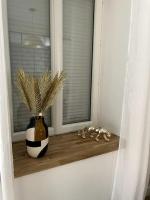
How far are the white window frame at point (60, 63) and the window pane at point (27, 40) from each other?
0.05 meters

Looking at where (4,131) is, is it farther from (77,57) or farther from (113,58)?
(113,58)

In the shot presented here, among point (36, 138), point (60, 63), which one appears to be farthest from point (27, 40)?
point (36, 138)

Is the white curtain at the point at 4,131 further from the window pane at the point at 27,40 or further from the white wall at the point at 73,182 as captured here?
the window pane at the point at 27,40

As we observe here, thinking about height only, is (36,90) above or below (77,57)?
below

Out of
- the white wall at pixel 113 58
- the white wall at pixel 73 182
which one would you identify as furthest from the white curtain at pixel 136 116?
the white wall at pixel 113 58

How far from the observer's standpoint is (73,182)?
1.28 metres

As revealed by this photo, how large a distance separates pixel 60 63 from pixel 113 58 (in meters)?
0.44

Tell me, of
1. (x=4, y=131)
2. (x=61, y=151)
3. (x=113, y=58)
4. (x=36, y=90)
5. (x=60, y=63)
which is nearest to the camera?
(x=4, y=131)

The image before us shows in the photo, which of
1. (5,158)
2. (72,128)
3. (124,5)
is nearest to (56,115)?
(72,128)

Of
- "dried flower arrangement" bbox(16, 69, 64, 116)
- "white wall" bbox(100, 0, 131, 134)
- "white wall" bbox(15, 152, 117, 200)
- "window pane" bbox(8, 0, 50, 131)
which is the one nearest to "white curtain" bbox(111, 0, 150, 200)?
"white wall" bbox(15, 152, 117, 200)

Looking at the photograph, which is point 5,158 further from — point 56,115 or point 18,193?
point 56,115

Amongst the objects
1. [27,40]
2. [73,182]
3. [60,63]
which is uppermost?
[27,40]

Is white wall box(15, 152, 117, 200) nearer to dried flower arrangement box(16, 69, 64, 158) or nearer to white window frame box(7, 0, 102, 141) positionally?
dried flower arrangement box(16, 69, 64, 158)

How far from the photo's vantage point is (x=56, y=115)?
151cm
